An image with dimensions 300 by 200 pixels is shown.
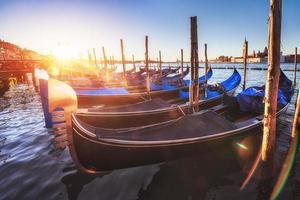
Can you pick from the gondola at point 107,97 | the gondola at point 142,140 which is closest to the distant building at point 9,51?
the gondola at point 107,97

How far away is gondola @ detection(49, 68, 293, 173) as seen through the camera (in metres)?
4.16

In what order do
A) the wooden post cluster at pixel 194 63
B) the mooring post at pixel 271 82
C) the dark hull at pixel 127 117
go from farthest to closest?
the wooden post cluster at pixel 194 63, the dark hull at pixel 127 117, the mooring post at pixel 271 82

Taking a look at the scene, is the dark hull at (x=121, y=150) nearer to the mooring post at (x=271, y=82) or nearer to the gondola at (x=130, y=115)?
the mooring post at (x=271, y=82)

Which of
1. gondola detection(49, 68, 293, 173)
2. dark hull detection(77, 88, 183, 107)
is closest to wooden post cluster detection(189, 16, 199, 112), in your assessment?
gondola detection(49, 68, 293, 173)

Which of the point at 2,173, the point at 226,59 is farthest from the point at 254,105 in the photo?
the point at 226,59

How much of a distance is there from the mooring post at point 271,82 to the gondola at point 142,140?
1.26 meters

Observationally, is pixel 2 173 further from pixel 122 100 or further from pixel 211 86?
pixel 211 86

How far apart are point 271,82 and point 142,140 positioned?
2.91 meters

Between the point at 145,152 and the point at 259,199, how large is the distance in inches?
100

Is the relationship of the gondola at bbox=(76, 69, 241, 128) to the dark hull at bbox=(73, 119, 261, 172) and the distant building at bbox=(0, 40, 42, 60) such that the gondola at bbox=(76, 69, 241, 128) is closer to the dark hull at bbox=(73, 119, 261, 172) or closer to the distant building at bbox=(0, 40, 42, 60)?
the dark hull at bbox=(73, 119, 261, 172)

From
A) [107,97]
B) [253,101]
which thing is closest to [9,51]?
[107,97]

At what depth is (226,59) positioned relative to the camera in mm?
130875

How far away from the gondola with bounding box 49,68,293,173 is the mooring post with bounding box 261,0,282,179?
126 centimetres

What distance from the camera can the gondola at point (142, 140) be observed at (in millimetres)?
4156
